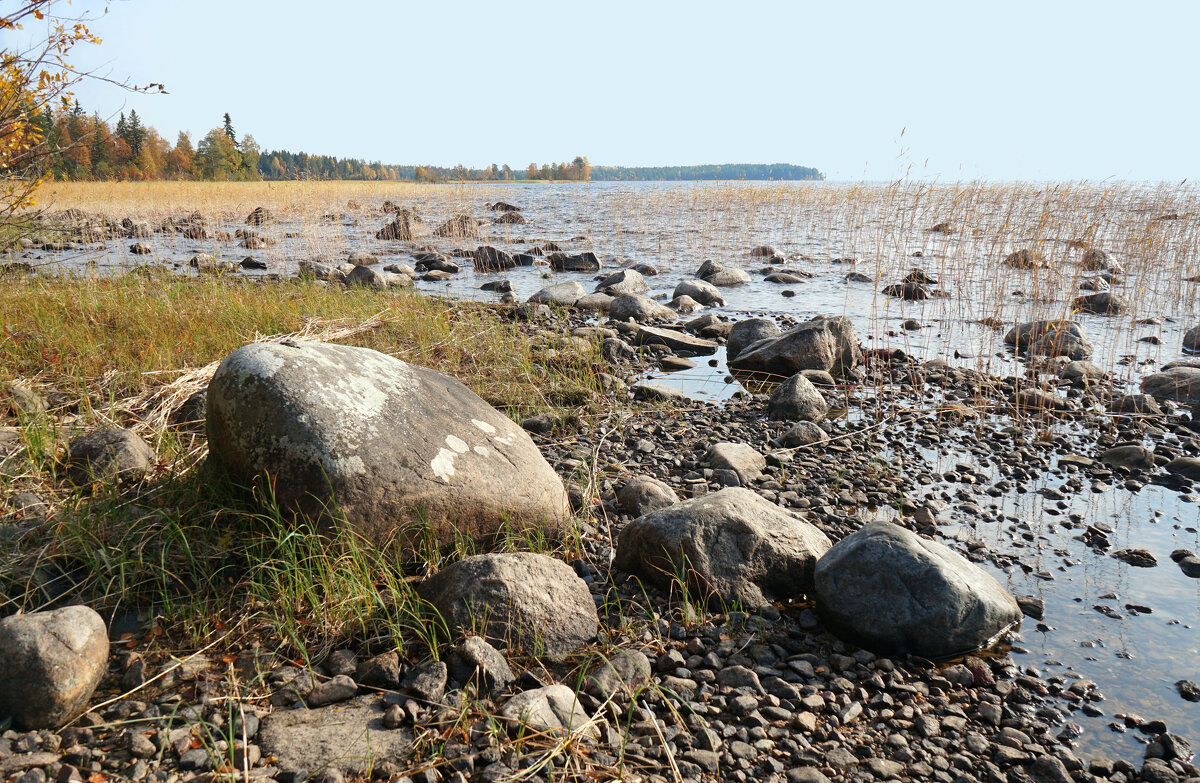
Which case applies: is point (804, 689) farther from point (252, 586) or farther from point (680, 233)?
point (680, 233)

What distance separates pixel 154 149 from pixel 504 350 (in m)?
62.3

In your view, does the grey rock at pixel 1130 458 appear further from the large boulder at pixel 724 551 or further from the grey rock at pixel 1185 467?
the large boulder at pixel 724 551

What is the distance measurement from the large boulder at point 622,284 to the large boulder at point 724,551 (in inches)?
322

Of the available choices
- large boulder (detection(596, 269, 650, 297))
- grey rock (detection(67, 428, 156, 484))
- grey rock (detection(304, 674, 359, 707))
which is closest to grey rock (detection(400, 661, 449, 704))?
grey rock (detection(304, 674, 359, 707))

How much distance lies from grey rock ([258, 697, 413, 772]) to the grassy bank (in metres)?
0.30

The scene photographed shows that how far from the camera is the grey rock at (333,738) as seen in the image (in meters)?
2.19

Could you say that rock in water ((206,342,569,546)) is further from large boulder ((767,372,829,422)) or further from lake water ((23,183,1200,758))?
large boulder ((767,372,829,422))

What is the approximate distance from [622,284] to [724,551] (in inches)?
351

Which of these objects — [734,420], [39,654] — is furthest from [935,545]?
[39,654]

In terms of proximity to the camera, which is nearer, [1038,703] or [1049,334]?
[1038,703]

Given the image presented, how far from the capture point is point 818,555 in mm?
3451

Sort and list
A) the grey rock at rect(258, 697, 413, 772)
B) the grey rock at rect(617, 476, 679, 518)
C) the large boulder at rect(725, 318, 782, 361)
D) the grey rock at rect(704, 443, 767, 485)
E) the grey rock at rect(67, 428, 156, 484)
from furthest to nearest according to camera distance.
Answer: the large boulder at rect(725, 318, 782, 361) < the grey rock at rect(704, 443, 767, 485) < the grey rock at rect(617, 476, 679, 518) < the grey rock at rect(67, 428, 156, 484) < the grey rock at rect(258, 697, 413, 772)

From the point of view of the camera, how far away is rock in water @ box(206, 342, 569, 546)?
9.98 feet

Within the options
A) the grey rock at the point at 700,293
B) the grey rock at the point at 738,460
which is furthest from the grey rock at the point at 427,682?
the grey rock at the point at 700,293
